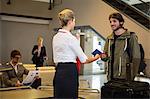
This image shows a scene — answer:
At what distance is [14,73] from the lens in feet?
13.1

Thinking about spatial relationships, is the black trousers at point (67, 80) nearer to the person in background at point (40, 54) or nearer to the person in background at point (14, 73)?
the person in background at point (14, 73)

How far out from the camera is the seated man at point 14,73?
3818 millimetres

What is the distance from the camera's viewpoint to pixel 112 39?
8.78ft

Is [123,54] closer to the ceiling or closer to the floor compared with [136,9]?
closer to the floor

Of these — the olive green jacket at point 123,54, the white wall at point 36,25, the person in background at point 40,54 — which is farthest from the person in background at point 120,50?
the white wall at point 36,25

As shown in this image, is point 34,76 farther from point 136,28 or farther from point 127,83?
point 136,28

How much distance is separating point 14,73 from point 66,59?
203 centimetres

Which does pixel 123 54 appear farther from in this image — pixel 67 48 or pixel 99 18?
pixel 99 18

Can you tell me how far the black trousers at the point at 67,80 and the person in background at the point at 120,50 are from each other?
59 centimetres

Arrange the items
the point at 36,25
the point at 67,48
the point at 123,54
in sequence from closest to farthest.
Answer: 1. the point at 67,48
2. the point at 123,54
3. the point at 36,25

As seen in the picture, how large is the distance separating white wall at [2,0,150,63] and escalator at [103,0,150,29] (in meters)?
0.30

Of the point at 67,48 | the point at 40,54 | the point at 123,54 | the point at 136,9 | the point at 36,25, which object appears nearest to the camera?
the point at 67,48

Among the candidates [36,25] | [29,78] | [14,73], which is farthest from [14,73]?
[36,25]

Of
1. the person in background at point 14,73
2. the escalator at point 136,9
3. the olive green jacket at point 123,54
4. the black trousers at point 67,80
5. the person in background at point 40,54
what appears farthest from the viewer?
the person in background at point 40,54
